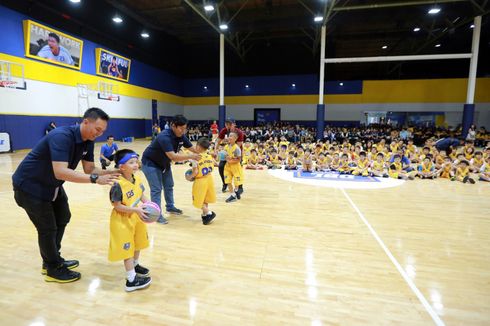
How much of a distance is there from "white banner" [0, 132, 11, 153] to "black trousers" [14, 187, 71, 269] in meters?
11.6

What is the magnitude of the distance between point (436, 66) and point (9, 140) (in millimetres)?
26842

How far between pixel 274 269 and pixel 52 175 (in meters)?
2.17

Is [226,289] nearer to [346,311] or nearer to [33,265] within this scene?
[346,311]

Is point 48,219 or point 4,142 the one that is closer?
point 48,219

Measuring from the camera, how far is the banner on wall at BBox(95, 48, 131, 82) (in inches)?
603

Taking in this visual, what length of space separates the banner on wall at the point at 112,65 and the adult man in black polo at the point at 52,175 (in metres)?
15.3

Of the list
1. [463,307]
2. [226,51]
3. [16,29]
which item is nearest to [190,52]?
[226,51]

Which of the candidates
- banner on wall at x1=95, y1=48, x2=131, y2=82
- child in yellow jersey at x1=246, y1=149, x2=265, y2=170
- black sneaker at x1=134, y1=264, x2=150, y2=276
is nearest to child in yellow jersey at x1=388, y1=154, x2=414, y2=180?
child in yellow jersey at x1=246, y1=149, x2=265, y2=170

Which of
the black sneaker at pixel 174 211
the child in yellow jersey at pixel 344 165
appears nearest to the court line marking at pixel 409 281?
the black sneaker at pixel 174 211

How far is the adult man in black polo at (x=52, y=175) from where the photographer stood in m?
2.17

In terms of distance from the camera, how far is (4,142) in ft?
36.8

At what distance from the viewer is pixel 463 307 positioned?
7.26 feet

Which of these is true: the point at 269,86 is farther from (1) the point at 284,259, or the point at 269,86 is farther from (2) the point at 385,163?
(1) the point at 284,259

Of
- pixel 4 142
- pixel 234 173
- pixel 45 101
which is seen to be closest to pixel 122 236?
pixel 234 173
